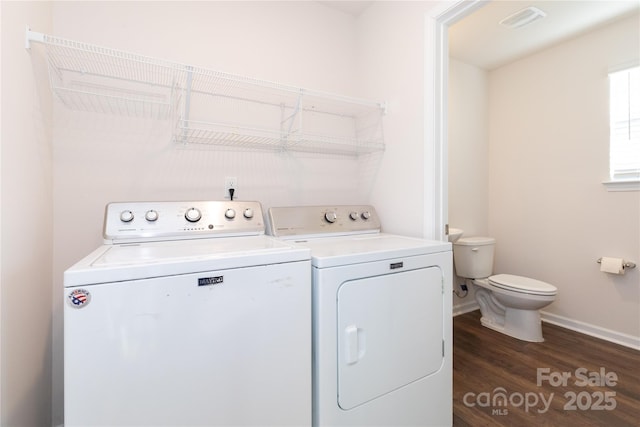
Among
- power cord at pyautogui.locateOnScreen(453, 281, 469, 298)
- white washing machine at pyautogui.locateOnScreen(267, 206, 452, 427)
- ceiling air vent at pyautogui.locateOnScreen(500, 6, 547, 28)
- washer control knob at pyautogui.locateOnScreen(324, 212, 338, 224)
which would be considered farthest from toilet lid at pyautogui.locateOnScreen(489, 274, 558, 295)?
ceiling air vent at pyautogui.locateOnScreen(500, 6, 547, 28)


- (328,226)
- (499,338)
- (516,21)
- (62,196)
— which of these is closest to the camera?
(62,196)

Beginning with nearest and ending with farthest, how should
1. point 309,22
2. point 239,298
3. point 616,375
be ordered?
point 239,298 → point 616,375 → point 309,22

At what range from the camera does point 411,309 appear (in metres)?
1.25

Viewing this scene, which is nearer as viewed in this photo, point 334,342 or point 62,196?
point 334,342

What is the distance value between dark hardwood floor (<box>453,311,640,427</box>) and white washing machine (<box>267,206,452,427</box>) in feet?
1.42

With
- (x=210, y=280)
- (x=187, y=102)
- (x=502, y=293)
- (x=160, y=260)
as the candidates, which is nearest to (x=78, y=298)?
(x=160, y=260)

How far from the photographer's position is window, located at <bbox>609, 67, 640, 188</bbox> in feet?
7.36

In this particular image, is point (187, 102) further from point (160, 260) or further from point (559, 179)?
point (559, 179)

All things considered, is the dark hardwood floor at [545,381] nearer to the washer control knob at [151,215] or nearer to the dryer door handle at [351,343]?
the dryer door handle at [351,343]

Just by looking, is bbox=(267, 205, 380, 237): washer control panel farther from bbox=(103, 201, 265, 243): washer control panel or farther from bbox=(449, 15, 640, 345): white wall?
bbox=(449, 15, 640, 345): white wall

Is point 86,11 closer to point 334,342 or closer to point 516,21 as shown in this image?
point 334,342

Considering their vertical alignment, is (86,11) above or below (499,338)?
above

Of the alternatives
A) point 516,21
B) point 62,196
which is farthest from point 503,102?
point 62,196

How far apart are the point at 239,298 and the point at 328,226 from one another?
85 cm
